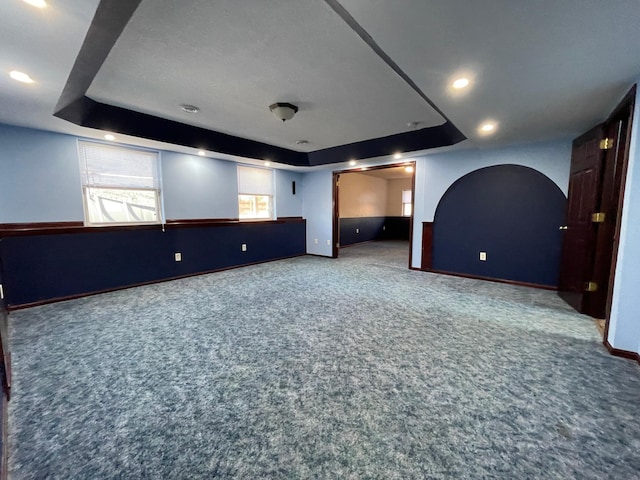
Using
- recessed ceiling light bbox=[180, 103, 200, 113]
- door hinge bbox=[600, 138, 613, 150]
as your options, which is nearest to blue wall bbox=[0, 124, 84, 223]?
recessed ceiling light bbox=[180, 103, 200, 113]

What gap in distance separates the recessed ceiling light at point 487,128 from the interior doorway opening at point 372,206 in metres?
3.07

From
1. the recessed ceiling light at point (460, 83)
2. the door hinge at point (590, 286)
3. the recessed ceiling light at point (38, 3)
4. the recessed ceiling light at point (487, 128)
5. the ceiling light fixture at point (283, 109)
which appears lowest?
the door hinge at point (590, 286)

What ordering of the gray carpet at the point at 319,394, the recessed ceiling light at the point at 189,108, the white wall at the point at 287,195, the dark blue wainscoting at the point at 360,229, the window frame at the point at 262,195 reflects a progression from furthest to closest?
the dark blue wainscoting at the point at 360,229 < the white wall at the point at 287,195 < the window frame at the point at 262,195 < the recessed ceiling light at the point at 189,108 < the gray carpet at the point at 319,394

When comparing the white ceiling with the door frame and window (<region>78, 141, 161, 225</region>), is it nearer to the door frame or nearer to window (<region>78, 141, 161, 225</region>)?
the door frame

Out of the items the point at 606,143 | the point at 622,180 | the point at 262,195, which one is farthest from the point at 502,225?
the point at 262,195

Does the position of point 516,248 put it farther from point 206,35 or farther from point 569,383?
point 206,35

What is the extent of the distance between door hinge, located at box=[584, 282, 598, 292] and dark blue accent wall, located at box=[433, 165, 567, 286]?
965 mm

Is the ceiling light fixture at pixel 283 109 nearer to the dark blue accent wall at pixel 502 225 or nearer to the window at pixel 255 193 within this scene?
the window at pixel 255 193

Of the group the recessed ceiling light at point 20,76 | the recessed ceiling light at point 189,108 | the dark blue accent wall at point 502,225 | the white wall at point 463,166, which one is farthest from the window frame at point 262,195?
the dark blue accent wall at point 502,225

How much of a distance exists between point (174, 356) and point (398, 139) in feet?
13.2

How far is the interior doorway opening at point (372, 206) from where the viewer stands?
7.58 metres

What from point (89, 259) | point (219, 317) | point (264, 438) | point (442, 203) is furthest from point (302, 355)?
point (442, 203)

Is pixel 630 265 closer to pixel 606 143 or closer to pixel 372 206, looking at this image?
pixel 606 143

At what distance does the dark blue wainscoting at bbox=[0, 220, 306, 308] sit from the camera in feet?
9.80
